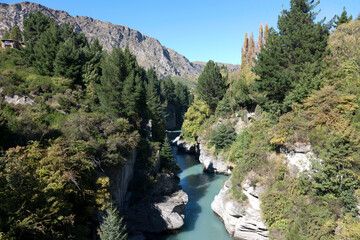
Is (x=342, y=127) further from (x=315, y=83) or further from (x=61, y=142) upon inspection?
(x=61, y=142)

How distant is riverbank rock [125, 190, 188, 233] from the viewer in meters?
20.2

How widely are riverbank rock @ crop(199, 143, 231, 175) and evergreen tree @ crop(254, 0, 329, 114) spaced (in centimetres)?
1479

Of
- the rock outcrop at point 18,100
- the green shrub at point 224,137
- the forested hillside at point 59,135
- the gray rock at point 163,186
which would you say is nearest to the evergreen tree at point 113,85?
the forested hillside at point 59,135

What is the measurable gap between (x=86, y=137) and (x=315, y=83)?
2105cm

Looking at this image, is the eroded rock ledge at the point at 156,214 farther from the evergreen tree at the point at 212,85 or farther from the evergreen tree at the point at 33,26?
the evergreen tree at the point at 33,26

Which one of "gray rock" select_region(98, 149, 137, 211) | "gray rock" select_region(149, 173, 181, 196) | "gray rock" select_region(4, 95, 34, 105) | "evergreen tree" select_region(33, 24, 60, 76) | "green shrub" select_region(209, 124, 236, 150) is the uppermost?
"evergreen tree" select_region(33, 24, 60, 76)

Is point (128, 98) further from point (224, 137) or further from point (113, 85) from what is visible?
point (224, 137)

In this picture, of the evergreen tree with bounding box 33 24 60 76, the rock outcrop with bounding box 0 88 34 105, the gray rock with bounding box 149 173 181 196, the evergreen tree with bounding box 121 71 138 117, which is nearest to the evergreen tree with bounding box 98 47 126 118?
the evergreen tree with bounding box 121 71 138 117

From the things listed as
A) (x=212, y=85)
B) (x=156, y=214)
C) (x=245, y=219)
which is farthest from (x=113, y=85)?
(x=212, y=85)

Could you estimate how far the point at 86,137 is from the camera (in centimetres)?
1717

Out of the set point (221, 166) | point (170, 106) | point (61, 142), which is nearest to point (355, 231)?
point (61, 142)

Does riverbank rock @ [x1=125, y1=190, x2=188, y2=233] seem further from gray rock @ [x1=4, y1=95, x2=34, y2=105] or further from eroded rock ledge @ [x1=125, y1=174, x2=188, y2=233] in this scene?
gray rock @ [x1=4, y1=95, x2=34, y2=105]

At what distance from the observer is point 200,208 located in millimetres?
24734

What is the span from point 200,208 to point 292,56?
20.9 m
